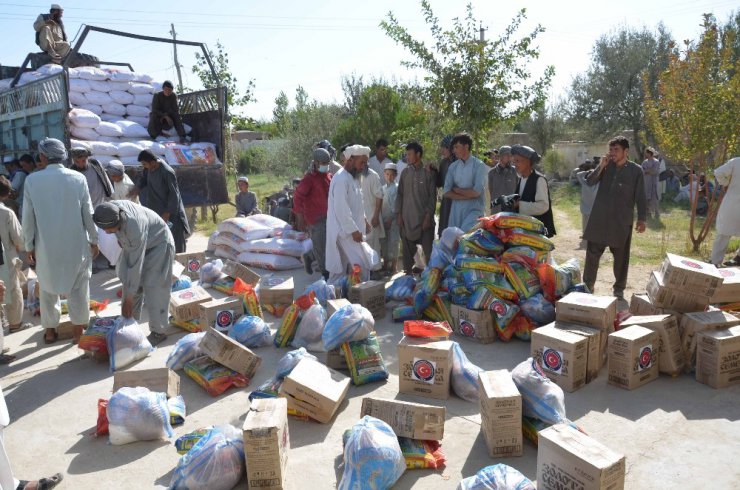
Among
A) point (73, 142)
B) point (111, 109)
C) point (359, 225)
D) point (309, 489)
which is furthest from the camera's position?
point (111, 109)

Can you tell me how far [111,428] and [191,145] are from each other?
6875 millimetres

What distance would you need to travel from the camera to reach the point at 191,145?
30.5 feet

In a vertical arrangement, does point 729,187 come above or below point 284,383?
above

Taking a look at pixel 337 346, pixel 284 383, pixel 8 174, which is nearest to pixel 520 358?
pixel 337 346

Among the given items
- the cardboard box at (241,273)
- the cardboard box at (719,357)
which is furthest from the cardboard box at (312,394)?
the cardboard box at (241,273)

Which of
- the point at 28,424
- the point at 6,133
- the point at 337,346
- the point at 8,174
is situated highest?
the point at 6,133

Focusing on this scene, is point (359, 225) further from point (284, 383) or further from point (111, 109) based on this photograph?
point (111, 109)

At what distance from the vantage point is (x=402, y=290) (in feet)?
18.7

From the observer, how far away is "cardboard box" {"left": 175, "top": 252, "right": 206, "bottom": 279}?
705 cm

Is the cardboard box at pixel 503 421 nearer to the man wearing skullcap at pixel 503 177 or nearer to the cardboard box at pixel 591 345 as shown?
the cardboard box at pixel 591 345

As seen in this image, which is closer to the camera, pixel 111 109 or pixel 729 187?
pixel 729 187

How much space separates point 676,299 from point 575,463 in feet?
8.12

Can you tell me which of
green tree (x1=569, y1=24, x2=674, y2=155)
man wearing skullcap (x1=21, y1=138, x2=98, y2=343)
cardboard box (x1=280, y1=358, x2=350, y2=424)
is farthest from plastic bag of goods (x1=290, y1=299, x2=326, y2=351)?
green tree (x1=569, y1=24, x2=674, y2=155)

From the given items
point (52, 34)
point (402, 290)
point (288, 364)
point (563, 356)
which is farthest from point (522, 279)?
point (52, 34)
